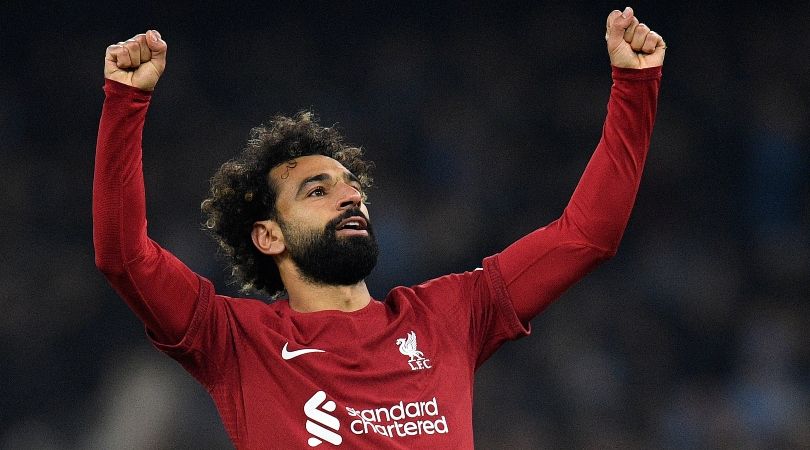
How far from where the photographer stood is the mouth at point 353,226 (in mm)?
2496

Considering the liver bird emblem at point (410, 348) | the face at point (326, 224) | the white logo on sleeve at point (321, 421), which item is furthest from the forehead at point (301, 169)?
the white logo on sleeve at point (321, 421)

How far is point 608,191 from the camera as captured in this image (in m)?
2.28

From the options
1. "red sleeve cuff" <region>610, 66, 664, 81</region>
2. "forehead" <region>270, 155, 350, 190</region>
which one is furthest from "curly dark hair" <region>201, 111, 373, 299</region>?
"red sleeve cuff" <region>610, 66, 664, 81</region>

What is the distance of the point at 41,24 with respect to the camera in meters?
5.06

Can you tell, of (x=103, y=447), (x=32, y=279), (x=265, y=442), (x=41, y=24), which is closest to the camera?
(x=265, y=442)

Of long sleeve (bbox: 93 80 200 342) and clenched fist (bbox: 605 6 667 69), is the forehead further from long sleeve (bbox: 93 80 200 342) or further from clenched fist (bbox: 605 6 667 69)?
clenched fist (bbox: 605 6 667 69)

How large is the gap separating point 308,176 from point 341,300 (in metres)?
0.35

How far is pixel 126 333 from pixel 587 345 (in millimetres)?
2048

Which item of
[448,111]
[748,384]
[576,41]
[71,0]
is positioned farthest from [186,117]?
[748,384]

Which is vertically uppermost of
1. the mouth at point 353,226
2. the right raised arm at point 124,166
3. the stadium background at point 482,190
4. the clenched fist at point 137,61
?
the clenched fist at point 137,61

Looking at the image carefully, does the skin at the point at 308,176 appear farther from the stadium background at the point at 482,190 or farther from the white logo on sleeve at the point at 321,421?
the stadium background at the point at 482,190

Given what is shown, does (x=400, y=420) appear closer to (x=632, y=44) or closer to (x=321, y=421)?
(x=321, y=421)

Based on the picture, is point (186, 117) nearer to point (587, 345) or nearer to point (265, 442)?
point (587, 345)

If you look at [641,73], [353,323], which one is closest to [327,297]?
[353,323]
